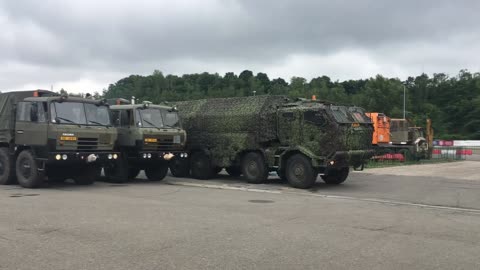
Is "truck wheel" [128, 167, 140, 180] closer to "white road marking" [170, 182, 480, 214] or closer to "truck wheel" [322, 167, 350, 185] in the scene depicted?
"white road marking" [170, 182, 480, 214]

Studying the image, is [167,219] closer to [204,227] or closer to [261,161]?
[204,227]

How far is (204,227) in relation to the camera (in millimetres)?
9148

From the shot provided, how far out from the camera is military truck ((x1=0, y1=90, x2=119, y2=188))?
15.3 meters

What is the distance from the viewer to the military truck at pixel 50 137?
1530 cm

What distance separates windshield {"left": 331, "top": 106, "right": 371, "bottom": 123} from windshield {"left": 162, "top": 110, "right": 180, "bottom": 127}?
19.5ft

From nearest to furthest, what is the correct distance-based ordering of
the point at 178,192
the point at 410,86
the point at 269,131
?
the point at 178,192
the point at 269,131
the point at 410,86

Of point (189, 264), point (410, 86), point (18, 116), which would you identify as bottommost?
point (189, 264)

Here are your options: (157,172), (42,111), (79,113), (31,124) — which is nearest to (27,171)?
(31,124)

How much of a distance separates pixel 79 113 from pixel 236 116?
5934 millimetres

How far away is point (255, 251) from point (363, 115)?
39.8 feet

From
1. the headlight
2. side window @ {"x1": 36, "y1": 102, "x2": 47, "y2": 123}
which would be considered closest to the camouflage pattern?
the headlight

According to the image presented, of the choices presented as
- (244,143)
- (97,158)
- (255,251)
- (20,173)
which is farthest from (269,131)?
(255,251)

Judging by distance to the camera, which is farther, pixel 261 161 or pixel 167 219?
pixel 261 161

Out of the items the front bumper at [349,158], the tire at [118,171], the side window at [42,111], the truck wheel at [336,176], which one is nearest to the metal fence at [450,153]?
the truck wheel at [336,176]
